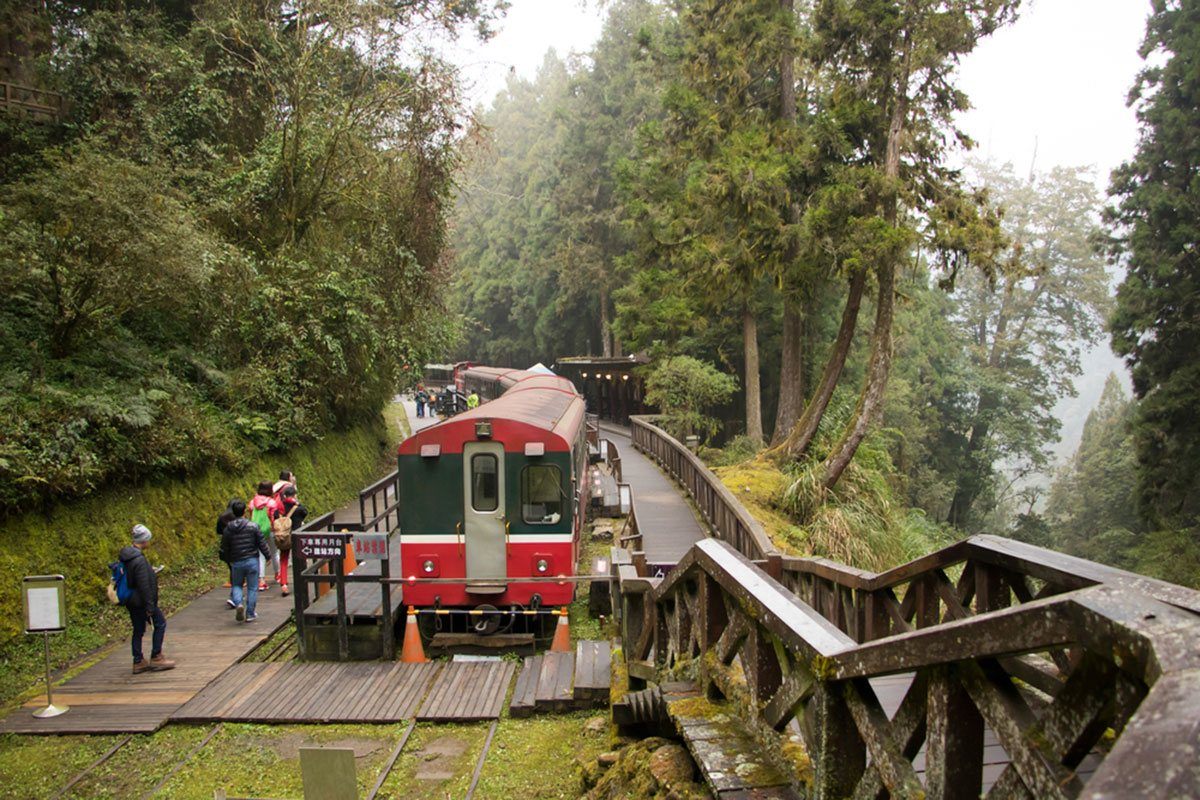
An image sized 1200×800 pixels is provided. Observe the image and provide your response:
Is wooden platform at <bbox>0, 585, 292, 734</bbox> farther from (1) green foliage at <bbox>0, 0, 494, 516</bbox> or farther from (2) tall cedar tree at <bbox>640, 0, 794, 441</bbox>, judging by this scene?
(2) tall cedar tree at <bbox>640, 0, 794, 441</bbox>

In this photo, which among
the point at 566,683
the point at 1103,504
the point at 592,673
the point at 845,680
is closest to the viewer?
the point at 845,680

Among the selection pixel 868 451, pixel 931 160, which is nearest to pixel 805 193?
pixel 931 160

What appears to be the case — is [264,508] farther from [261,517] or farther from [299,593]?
[299,593]

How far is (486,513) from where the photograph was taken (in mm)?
9891

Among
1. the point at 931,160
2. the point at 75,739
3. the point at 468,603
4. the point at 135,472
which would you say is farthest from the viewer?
the point at 931,160

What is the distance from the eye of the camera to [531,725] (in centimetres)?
748

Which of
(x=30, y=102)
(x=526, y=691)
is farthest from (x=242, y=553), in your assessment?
(x=30, y=102)

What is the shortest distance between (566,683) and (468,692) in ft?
3.43

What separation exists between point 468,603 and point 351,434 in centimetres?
1184

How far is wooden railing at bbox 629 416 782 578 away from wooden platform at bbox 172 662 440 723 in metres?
3.81

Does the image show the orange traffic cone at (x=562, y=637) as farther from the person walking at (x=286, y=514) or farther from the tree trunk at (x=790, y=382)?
the tree trunk at (x=790, y=382)

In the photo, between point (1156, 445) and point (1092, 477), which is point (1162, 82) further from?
point (1092, 477)

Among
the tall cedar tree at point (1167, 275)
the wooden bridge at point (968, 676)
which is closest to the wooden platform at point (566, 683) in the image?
the wooden bridge at point (968, 676)

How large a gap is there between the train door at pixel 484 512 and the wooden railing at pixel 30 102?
1303cm
